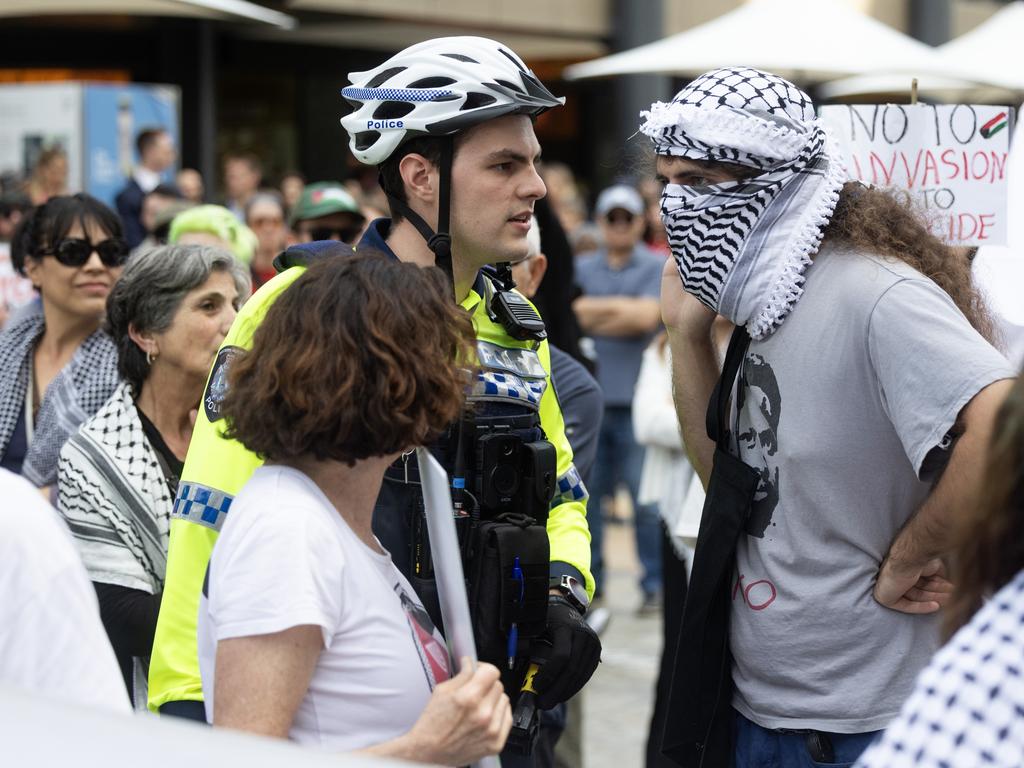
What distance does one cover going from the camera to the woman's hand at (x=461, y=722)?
75.4 inches

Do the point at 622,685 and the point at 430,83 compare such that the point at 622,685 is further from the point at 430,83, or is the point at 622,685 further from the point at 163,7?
the point at 163,7

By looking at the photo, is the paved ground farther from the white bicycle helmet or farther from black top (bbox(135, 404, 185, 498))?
the white bicycle helmet

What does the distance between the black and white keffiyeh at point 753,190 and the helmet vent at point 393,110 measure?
46 centimetres

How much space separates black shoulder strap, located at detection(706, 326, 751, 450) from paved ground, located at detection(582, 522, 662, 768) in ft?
9.77

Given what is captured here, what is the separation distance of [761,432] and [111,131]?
9.16 meters

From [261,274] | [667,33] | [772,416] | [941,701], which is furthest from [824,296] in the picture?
[667,33]

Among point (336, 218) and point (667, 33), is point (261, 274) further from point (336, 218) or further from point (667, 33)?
point (667, 33)

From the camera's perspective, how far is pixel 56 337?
466cm

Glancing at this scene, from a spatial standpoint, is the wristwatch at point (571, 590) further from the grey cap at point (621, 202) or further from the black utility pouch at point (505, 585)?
the grey cap at point (621, 202)

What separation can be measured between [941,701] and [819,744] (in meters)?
1.31

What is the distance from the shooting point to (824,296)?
259 cm

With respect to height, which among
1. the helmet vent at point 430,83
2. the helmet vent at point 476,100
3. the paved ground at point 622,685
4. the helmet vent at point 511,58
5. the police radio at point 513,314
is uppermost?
the helmet vent at point 511,58

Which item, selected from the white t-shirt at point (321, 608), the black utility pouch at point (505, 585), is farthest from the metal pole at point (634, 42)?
the white t-shirt at point (321, 608)

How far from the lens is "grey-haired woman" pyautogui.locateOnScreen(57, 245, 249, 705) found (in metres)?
3.26
